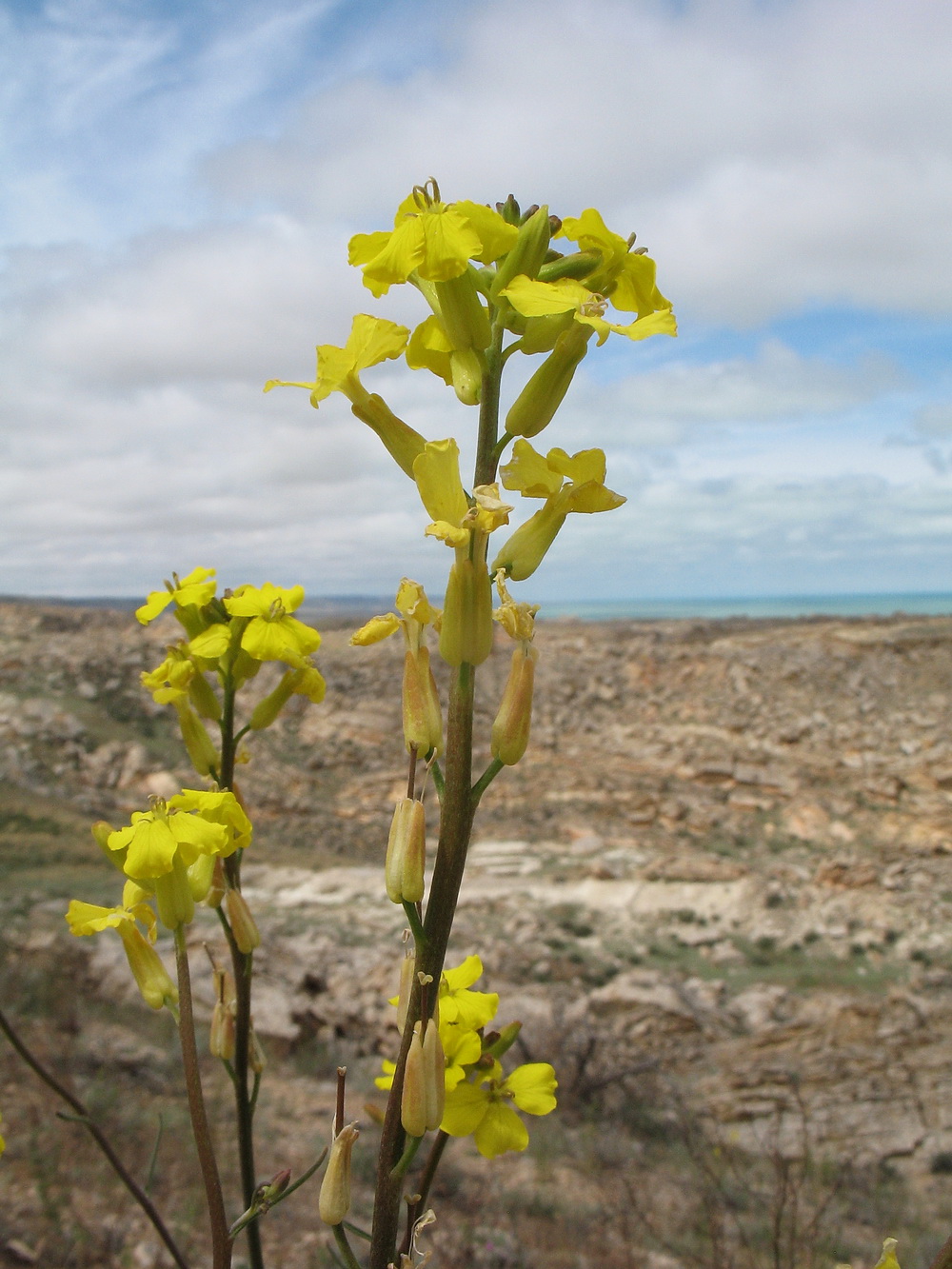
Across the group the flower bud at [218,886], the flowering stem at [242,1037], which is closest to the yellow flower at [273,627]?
the flowering stem at [242,1037]

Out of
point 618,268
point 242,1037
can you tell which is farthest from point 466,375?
point 242,1037

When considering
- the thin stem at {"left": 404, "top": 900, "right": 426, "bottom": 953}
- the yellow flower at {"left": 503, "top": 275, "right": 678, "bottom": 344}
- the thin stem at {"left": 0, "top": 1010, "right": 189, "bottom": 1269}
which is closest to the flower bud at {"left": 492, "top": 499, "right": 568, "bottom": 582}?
the yellow flower at {"left": 503, "top": 275, "right": 678, "bottom": 344}

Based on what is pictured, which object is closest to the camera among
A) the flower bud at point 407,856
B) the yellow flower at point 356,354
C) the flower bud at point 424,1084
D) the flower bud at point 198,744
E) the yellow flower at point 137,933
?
the flower bud at point 424,1084

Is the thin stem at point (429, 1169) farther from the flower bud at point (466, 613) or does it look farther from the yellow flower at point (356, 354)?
the yellow flower at point (356, 354)

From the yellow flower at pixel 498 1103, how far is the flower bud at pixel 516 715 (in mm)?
571

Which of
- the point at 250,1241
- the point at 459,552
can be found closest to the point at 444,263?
the point at 459,552

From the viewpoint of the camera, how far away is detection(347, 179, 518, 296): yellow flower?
112cm

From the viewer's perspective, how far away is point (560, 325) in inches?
47.6

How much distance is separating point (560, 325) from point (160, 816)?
1.02m

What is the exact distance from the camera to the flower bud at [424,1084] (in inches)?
40.6

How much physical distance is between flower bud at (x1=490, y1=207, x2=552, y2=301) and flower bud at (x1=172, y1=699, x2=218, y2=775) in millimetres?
1117

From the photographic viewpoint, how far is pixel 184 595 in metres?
1.95

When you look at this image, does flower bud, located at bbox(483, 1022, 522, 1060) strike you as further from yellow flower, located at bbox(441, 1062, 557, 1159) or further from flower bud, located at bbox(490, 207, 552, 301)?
flower bud, located at bbox(490, 207, 552, 301)

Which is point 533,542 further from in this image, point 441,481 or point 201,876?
point 201,876
